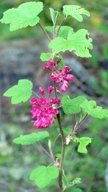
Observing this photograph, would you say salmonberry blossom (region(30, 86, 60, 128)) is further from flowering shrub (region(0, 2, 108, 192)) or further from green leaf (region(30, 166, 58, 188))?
green leaf (region(30, 166, 58, 188))

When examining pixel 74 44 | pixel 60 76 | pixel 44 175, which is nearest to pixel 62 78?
pixel 60 76

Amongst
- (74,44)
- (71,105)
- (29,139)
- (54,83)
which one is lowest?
(29,139)

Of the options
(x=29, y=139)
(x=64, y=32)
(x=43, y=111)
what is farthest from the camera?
(x=29, y=139)

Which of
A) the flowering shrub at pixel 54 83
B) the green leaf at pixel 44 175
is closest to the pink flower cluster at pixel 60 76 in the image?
the flowering shrub at pixel 54 83

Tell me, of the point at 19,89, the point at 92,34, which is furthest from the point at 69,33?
the point at 92,34

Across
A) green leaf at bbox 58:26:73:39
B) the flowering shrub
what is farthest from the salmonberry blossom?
green leaf at bbox 58:26:73:39

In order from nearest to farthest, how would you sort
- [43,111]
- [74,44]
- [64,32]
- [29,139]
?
[74,44], [43,111], [64,32], [29,139]

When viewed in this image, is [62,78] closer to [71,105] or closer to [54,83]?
[54,83]
